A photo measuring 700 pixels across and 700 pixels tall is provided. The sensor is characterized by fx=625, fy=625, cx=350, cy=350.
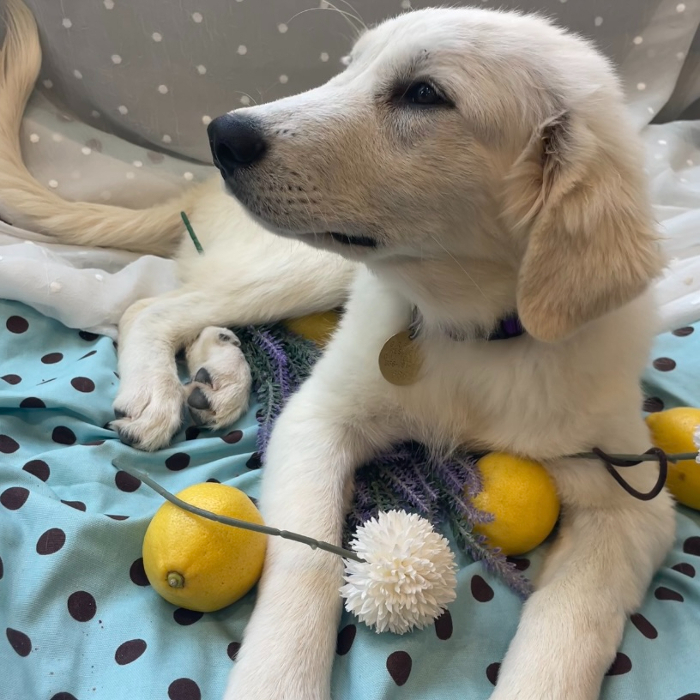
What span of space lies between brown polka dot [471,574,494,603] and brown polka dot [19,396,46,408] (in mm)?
922

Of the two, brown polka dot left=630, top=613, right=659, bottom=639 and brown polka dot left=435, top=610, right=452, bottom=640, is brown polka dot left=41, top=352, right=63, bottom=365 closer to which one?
brown polka dot left=435, top=610, right=452, bottom=640

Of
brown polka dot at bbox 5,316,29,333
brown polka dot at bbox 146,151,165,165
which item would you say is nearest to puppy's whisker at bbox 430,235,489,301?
brown polka dot at bbox 5,316,29,333

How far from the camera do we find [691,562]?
1190mm

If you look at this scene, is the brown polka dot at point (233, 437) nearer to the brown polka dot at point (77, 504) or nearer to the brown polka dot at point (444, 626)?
the brown polka dot at point (77, 504)

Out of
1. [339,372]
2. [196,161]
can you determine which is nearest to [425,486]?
[339,372]

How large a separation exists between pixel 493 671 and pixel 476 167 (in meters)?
0.80

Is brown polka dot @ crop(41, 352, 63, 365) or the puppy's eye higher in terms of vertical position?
the puppy's eye

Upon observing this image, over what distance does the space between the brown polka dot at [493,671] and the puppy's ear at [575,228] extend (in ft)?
1.74

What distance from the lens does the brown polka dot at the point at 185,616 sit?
995mm

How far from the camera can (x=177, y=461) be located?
51.7 inches

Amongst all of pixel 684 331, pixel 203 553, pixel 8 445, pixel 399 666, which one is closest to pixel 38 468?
pixel 8 445

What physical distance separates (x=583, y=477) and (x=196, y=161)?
1685mm

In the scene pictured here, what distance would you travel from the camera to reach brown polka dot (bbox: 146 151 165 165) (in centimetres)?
211

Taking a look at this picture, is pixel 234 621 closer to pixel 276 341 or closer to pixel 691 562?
pixel 276 341
